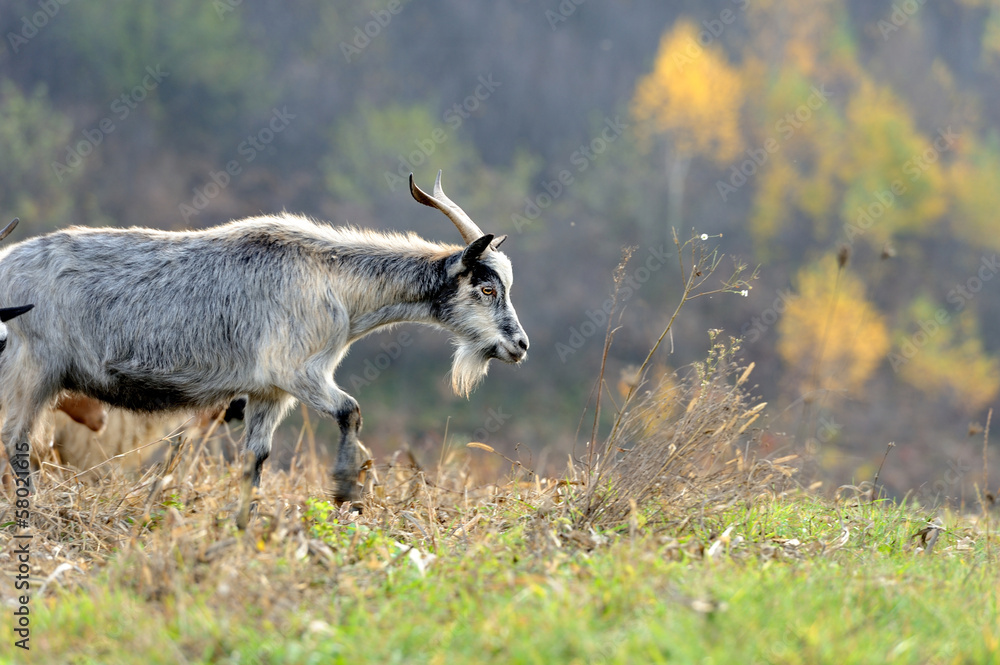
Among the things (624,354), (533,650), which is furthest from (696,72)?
(533,650)

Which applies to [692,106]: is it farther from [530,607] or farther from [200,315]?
[530,607]

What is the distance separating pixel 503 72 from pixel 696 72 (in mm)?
9837

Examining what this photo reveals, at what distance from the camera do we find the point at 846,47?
5022cm

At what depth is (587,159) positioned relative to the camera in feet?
145

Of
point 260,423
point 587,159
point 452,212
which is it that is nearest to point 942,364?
point 587,159

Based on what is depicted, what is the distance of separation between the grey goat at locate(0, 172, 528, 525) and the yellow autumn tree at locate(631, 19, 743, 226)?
40.2 m

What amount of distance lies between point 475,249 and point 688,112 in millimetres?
43071

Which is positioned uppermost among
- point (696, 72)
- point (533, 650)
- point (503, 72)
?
point (696, 72)

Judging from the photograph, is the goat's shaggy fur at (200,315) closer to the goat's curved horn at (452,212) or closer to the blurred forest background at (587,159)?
the goat's curved horn at (452,212)

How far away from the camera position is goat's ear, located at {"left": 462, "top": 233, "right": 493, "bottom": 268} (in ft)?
19.7

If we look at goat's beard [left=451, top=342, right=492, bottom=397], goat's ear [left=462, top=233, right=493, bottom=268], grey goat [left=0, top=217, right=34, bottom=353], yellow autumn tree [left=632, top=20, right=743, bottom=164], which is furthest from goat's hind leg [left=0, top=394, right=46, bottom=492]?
yellow autumn tree [left=632, top=20, right=743, bottom=164]

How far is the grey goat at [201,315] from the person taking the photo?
5848 millimetres

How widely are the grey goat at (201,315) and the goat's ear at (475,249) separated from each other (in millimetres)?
12

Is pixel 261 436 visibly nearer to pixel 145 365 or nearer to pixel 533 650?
pixel 145 365
